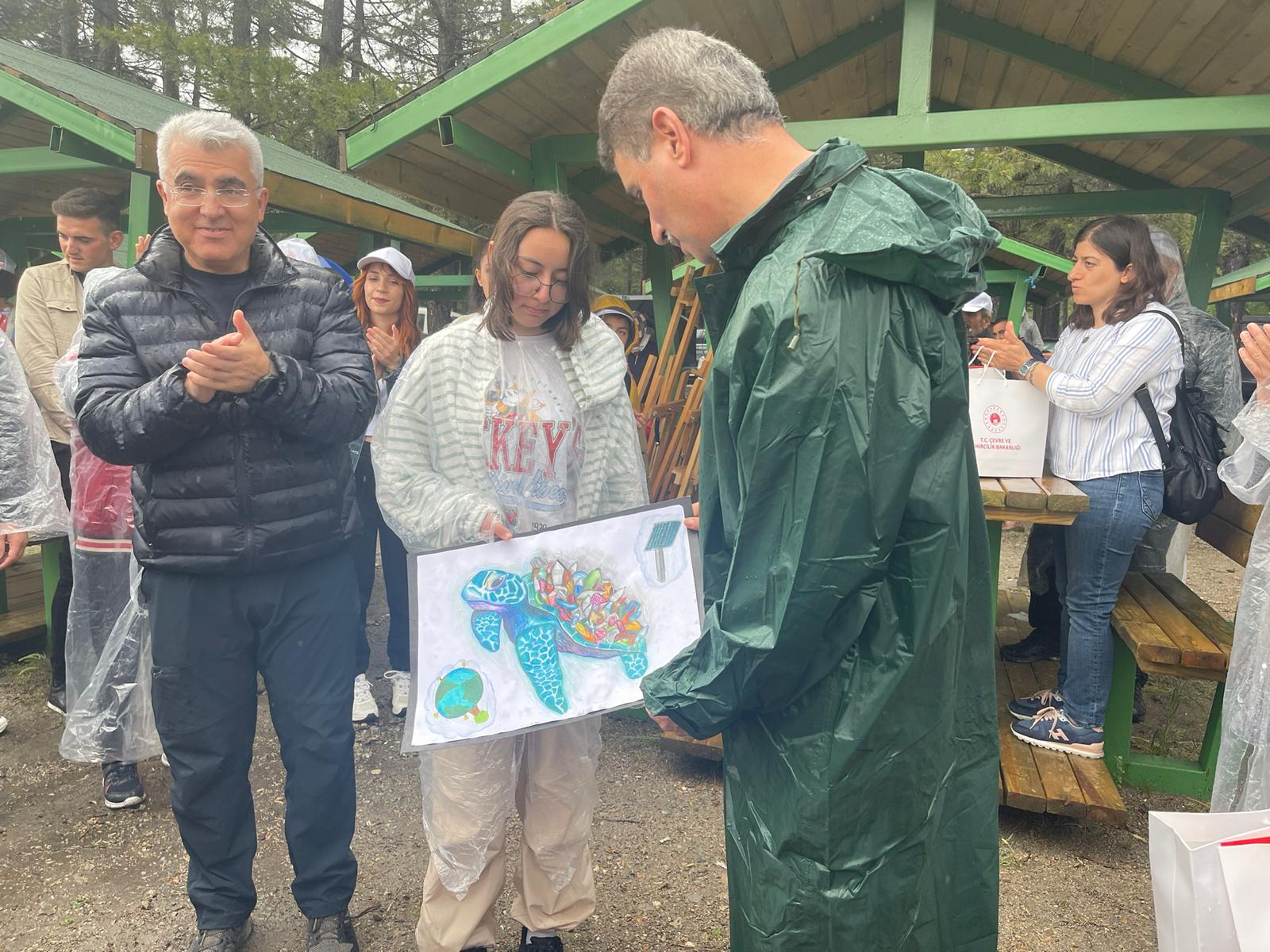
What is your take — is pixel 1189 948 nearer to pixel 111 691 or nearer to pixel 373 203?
pixel 111 691

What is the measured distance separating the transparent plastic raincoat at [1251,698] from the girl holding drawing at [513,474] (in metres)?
1.79

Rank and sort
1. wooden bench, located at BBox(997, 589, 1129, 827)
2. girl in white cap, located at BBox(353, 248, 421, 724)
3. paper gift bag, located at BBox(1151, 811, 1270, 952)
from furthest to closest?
1. girl in white cap, located at BBox(353, 248, 421, 724)
2. wooden bench, located at BBox(997, 589, 1129, 827)
3. paper gift bag, located at BBox(1151, 811, 1270, 952)

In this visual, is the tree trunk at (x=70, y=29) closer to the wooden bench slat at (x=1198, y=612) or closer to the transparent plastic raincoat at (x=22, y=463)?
the transparent plastic raincoat at (x=22, y=463)

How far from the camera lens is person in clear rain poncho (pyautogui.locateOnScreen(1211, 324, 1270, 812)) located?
229 cm

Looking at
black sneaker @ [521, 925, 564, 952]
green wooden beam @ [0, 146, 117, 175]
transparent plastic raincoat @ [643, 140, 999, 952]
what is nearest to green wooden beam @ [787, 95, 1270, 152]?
transparent plastic raincoat @ [643, 140, 999, 952]

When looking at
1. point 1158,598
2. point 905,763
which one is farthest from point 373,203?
point 905,763

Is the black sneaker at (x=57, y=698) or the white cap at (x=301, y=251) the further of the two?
the black sneaker at (x=57, y=698)

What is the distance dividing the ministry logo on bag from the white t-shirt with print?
6.35ft

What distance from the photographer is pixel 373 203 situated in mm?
6348

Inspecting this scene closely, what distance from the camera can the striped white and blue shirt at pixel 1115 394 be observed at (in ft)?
10.5

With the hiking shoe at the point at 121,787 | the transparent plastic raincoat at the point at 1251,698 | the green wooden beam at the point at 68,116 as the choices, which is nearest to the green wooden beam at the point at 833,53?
the transparent plastic raincoat at the point at 1251,698

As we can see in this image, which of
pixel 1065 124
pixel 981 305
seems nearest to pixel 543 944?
pixel 1065 124

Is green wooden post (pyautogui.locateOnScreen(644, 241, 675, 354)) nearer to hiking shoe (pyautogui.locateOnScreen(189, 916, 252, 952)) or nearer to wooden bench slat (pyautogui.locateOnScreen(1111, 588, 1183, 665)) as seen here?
wooden bench slat (pyautogui.locateOnScreen(1111, 588, 1183, 665))

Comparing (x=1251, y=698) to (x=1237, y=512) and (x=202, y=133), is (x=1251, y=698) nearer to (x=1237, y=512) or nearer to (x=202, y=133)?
(x=1237, y=512)
